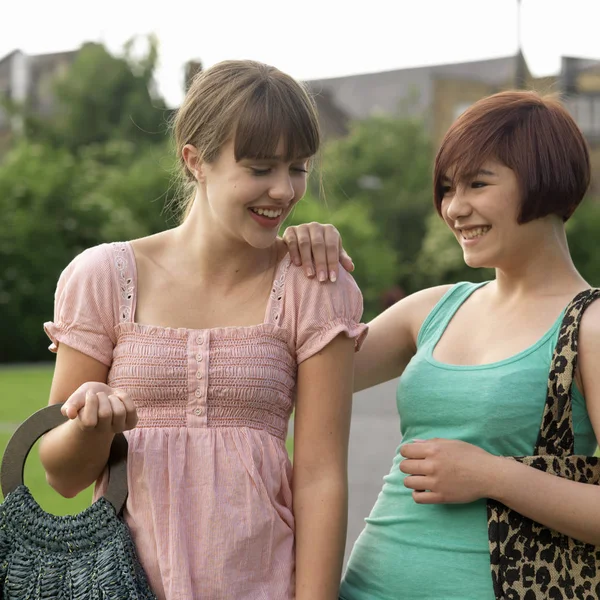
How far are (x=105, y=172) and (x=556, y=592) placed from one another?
29.6 meters

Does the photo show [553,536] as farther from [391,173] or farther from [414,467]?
[391,173]

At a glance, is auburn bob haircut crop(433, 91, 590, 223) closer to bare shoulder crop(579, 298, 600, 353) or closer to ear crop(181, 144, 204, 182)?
bare shoulder crop(579, 298, 600, 353)

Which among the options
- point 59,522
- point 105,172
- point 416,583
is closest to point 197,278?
point 59,522

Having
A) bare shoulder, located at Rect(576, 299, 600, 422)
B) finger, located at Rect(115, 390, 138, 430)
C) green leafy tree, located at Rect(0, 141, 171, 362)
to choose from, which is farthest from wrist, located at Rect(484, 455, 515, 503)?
green leafy tree, located at Rect(0, 141, 171, 362)

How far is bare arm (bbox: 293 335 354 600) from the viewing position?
242cm

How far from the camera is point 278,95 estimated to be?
2459mm

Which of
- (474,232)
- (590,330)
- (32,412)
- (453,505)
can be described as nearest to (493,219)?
(474,232)

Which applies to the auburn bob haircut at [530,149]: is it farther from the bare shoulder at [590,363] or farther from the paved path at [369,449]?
the paved path at [369,449]

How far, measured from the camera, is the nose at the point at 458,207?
2.55m

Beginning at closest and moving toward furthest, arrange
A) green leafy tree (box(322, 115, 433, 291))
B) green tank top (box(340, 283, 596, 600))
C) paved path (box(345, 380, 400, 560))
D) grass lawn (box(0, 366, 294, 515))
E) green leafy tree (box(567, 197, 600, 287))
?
1. green tank top (box(340, 283, 596, 600))
2. paved path (box(345, 380, 400, 560))
3. grass lawn (box(0, 366, 294, 515))
4. green leafy tree (box(567, 197, 600, 287))
5. green leafy tree (box(322, 115, 433, 291))

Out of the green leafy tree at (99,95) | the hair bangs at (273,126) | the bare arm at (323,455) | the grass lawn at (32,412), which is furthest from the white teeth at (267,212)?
the green leafy tree at (99,95)

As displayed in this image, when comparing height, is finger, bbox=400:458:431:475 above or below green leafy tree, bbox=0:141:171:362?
above

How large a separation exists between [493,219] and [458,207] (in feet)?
0.31

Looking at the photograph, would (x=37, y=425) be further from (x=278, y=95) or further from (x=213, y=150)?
(x=278, y=95)
